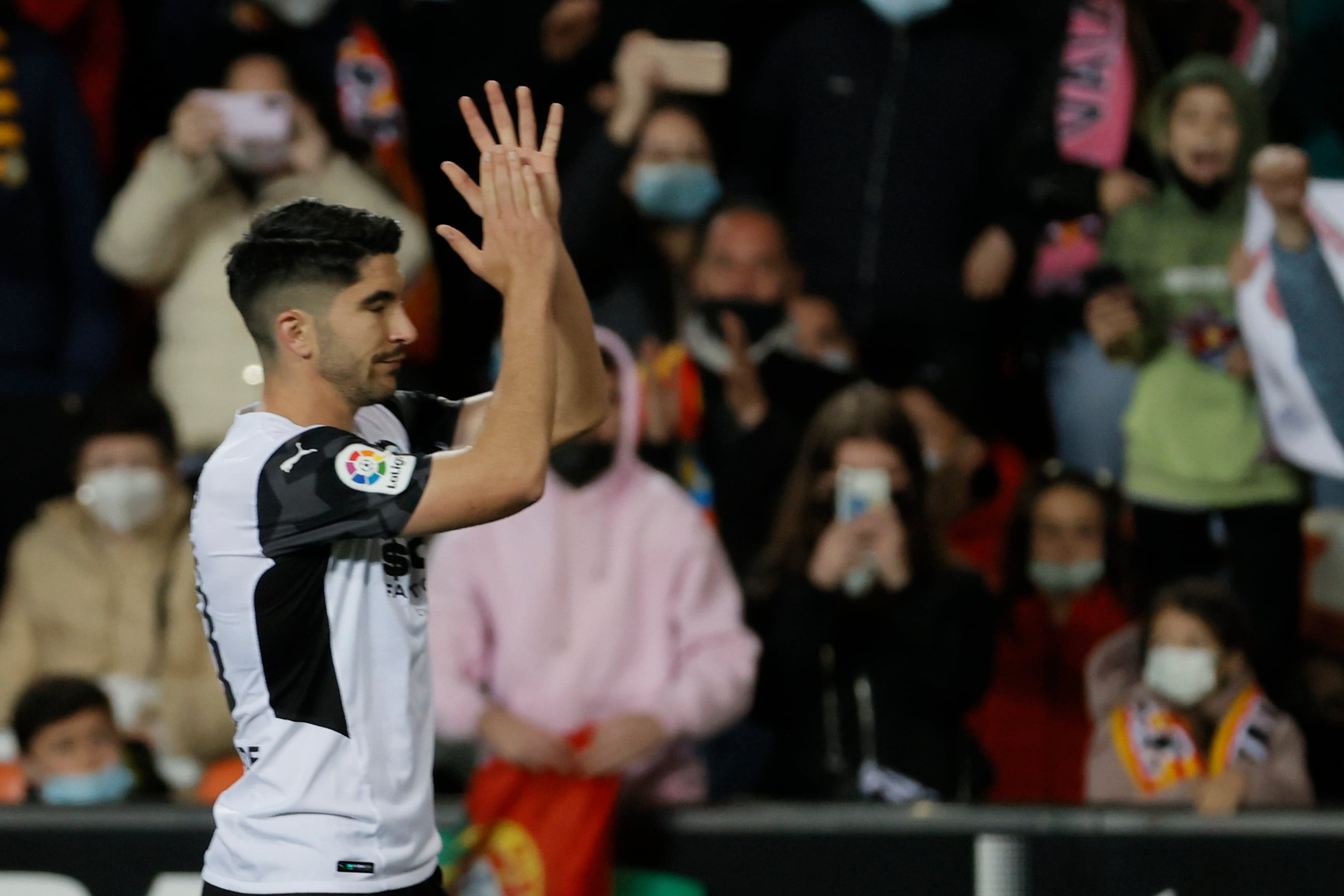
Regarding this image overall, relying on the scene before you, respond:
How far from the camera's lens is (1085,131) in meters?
5.95

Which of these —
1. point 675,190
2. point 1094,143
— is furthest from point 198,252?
point 1094,143

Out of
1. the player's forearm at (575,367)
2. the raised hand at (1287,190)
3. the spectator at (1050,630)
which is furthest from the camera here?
the raised hand at (1287,190)

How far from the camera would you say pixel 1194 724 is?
4.68 metres

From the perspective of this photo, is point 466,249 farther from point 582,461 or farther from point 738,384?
point 738,384

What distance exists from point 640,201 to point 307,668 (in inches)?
129

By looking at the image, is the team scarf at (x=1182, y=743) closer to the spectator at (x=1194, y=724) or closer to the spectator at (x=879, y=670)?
the spectator at (x=1194, y=724)

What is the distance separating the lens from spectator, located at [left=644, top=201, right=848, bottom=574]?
5.42 meters

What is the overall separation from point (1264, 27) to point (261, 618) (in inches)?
173

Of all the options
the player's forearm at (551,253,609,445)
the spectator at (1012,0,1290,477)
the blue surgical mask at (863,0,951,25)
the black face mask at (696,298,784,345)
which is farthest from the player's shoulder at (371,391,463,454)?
the blue surgical mask at (863,0,951,25)

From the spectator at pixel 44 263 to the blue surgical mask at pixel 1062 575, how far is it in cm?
285

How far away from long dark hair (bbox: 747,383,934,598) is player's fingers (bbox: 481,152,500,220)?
7.43ft

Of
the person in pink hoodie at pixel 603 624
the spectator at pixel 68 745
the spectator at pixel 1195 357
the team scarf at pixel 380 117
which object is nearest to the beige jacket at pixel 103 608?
the spectator at pixel 68 745

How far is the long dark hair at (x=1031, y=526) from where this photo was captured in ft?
17.1

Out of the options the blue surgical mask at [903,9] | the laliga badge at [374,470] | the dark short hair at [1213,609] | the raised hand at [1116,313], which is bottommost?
the dark short hair at [1213,609]
